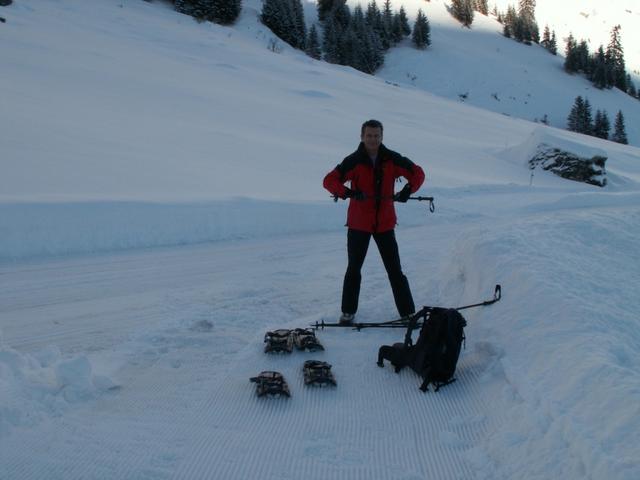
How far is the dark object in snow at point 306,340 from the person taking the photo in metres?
4.48

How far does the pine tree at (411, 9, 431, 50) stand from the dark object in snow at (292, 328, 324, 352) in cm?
6573

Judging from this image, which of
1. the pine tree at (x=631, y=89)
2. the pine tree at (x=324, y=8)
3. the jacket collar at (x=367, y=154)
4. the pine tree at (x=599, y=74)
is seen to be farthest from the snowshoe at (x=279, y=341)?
the pine tree at (x=631, y=89)

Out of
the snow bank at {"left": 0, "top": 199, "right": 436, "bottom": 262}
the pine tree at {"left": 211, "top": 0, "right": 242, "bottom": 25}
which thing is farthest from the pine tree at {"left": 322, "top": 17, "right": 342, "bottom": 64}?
the snow bank at {"left": 0, "top": 199, "right": 436, "bottom": 262}

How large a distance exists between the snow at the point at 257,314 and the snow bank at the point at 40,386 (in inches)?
0.5

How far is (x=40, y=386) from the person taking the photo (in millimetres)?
3473

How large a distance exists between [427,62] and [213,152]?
5403cm

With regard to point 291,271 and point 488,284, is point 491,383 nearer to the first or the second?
point 488,284

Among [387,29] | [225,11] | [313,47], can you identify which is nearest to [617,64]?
A: [387,29]

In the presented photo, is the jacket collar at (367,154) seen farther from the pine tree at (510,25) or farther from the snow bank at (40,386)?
the pine tree at (510,25)

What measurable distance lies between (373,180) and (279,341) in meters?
1.65

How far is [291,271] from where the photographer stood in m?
6.77

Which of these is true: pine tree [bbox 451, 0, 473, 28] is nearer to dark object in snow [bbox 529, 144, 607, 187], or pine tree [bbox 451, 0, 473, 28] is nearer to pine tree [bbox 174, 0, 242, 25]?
pine tree [bbox 174, 0, 242, 25]

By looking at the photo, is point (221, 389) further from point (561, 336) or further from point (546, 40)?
point (546, 40)

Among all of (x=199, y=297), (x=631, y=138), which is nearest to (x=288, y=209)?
(x=199, y=297)
